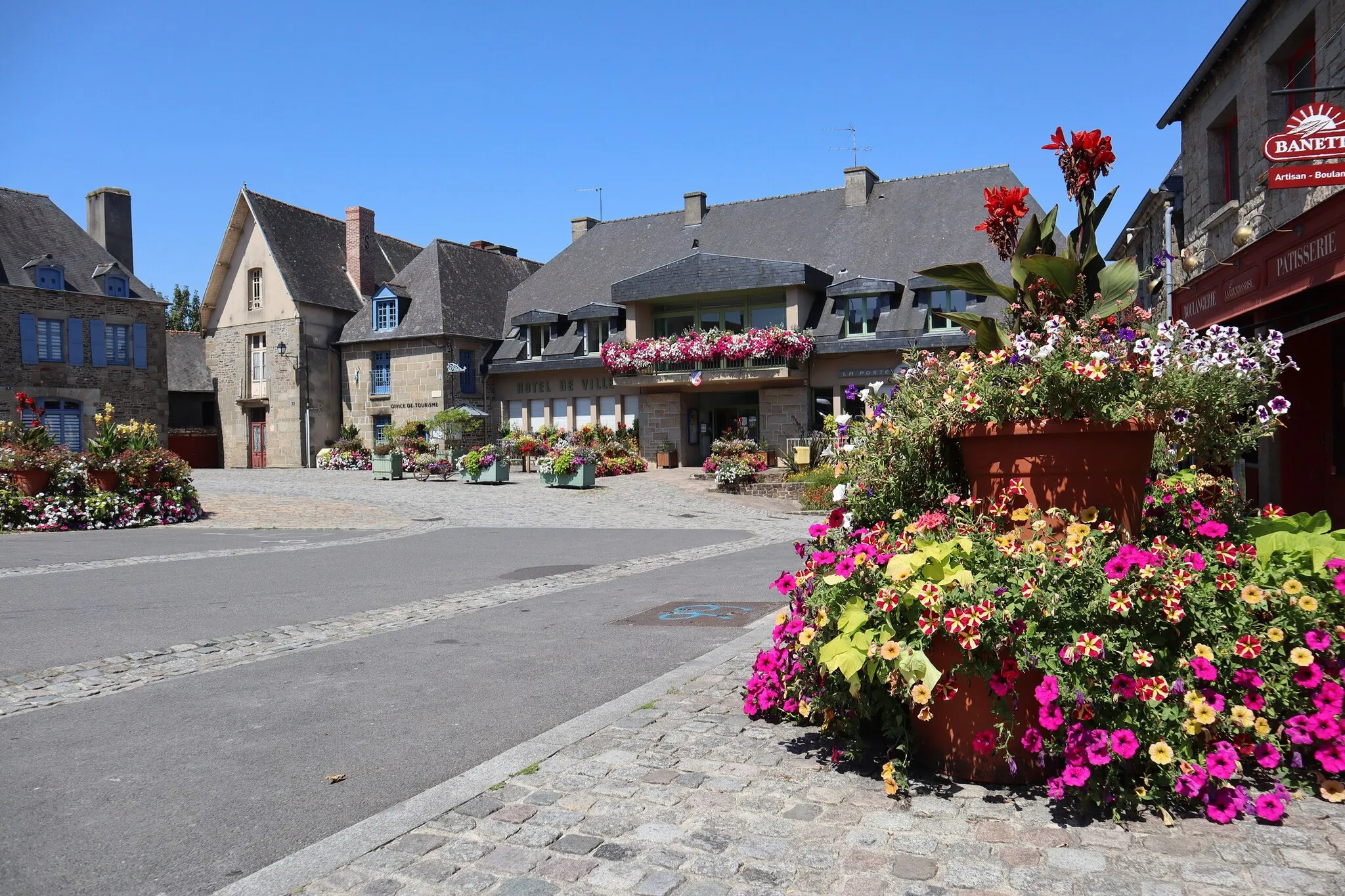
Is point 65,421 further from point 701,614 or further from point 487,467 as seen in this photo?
point 701,614

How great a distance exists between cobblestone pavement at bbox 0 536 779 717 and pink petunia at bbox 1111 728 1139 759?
16.8 ft

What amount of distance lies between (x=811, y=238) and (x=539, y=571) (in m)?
24.4

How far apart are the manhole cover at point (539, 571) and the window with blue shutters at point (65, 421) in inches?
1174

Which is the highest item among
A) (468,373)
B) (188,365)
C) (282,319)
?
(282,319)

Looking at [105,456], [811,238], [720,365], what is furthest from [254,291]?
[105,456]

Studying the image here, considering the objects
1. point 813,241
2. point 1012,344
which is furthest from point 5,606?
point 813,241

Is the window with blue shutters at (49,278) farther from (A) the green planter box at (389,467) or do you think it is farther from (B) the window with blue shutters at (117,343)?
(A) the green planter box at (389,467)

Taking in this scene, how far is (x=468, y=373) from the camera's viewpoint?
3622 centimetres

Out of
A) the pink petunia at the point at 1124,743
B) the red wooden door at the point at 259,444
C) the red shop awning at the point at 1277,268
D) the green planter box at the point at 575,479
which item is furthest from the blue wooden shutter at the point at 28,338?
the pink petunia at the point at 1124,743

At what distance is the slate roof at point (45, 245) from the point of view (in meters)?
34.0

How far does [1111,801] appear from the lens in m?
3.36

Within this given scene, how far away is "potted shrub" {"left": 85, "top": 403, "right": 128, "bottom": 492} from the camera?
17.2 metres

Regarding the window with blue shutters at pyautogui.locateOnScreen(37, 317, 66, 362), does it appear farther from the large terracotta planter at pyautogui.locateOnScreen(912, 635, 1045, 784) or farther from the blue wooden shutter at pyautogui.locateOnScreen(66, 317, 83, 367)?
the large terracotta planter at pyautogui.locateOnScreen(912, 635, 1045, 784)

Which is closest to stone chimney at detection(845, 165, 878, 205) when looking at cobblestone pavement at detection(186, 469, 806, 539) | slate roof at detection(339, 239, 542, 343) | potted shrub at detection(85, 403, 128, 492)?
cobblestone pavement at detection(186, 469, 806, 539)
